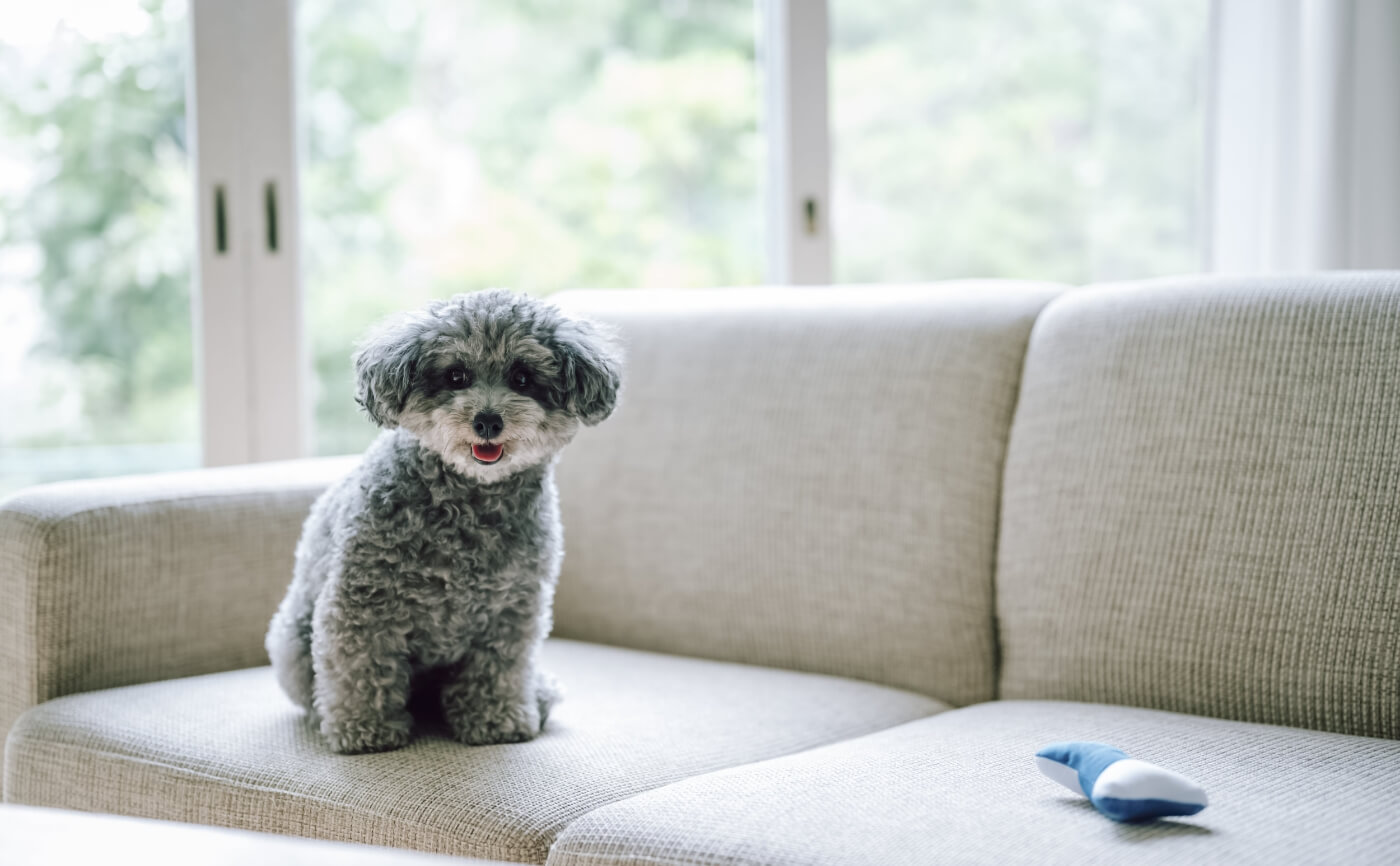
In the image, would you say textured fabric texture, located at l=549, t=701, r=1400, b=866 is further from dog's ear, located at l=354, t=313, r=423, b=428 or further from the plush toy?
dog's ear, located at l=354, t=313, r=423, b=428

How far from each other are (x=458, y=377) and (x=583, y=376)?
14cm

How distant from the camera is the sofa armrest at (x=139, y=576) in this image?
1694 millimetres

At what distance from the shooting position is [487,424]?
1.35m

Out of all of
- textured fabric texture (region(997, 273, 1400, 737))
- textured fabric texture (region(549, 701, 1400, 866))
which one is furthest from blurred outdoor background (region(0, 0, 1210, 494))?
textured fabric texture (region(549, 701, 1400, 866))

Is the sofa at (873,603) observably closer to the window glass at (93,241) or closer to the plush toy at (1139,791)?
the plush toy at (1139,791)

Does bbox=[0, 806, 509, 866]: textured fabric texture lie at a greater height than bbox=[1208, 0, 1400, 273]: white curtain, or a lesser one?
lesser

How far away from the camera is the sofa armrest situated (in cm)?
169

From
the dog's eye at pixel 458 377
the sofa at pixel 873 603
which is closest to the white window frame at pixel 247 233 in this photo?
the sofa at pixel 873 603

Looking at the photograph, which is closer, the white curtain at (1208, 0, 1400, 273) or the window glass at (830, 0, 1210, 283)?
the white curtain at (1208, 0, 1400, 273)

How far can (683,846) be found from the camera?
3.84ft

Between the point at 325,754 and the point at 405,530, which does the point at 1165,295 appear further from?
the point at 325,754

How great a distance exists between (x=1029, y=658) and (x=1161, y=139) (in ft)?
5.49

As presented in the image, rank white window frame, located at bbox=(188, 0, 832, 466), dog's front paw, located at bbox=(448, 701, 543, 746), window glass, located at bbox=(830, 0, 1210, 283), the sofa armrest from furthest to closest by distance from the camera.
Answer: window glass, located at bbox=(830, 0, 1210, 283), white window frame, located at bbox=(188, 0, 832, 466), the sofa armrest, dog's front paw, located at bbox=(448, 701, 543, 746)

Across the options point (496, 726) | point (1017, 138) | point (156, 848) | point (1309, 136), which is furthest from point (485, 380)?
point (1017, 138)
